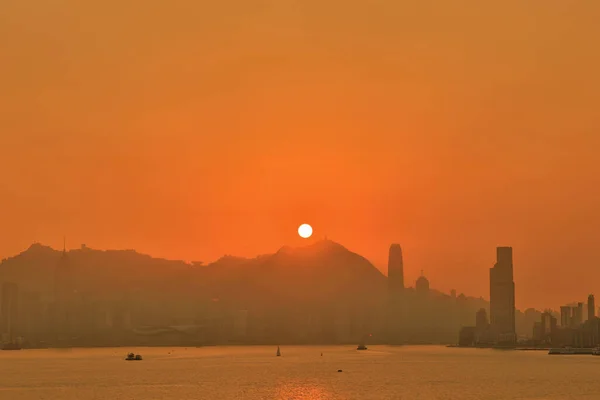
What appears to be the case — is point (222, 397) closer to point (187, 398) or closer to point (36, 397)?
point (187, 398)

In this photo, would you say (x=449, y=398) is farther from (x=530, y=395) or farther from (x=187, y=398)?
(x=187, y=398)

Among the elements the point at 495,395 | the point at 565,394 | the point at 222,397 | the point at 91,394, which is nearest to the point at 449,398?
the point at 495,395

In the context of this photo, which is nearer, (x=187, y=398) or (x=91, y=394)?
(x=187, y=398)

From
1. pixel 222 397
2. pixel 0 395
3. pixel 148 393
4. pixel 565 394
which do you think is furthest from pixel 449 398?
pixel 0 395

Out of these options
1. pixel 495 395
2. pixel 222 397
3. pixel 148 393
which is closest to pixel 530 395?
pixel 495 395

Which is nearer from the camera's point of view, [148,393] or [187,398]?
[187,398]

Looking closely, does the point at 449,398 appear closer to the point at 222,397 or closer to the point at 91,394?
the point at 222,397

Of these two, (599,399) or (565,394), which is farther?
(565,394)
